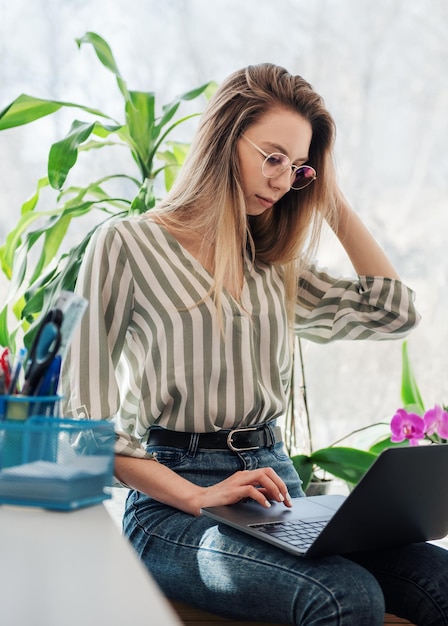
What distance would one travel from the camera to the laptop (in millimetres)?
849

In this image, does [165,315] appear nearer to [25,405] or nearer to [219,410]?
[219,410]

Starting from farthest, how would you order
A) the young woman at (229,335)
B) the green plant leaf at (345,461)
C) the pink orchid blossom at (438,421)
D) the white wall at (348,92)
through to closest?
1. the white wall at (348,92)
2. the green plant leaf at (345,461)
3. the pink orchid blossom at (438,421)
4. the young woman at (229,335)

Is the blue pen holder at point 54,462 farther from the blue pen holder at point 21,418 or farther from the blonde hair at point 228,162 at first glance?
the blonde hair at point 228,162

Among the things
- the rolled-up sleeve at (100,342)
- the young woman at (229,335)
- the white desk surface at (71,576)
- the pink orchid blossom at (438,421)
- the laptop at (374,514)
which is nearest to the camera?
the white desk surface at (71,576)

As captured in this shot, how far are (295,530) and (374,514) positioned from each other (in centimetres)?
13

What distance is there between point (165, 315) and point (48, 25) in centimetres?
144

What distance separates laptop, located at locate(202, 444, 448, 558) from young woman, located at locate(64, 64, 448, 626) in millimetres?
23

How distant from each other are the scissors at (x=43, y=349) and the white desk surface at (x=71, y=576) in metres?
0.12

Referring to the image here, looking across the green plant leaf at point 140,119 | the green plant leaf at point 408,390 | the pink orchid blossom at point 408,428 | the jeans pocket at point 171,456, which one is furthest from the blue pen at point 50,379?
the green plant leaf at point 408,390

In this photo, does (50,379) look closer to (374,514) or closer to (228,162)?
(374,514)

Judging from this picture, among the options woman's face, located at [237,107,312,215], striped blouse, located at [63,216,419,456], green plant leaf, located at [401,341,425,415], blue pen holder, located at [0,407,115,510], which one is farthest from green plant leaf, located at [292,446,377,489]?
blue pen holder, located at [0,407,115,510]

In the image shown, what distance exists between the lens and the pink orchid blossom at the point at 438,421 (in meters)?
1.68

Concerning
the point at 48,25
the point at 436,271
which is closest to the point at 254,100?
the point at 48,25

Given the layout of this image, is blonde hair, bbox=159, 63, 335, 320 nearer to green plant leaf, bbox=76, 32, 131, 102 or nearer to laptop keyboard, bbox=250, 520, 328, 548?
laptop keyboard, bbox=250, 520, 328, 548
